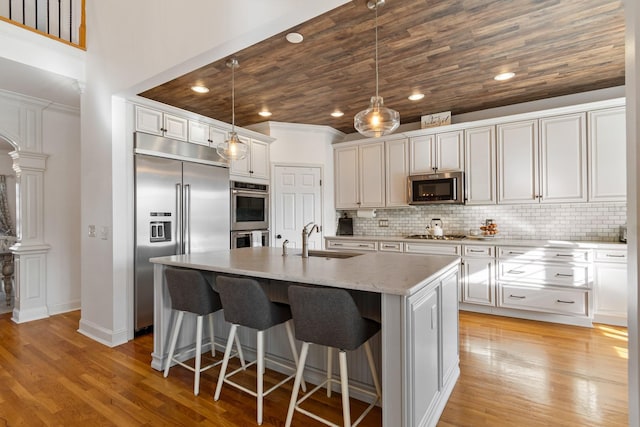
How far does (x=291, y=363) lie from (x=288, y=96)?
2963 mm

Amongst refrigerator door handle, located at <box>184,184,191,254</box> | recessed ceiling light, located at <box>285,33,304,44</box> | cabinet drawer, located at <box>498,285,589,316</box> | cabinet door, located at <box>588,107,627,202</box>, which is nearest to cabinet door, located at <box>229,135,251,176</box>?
refrigerator door handle, located at <box>184,184,191,254</box>

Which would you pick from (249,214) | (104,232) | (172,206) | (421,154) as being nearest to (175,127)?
(172,206)

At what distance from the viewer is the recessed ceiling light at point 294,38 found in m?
2.59

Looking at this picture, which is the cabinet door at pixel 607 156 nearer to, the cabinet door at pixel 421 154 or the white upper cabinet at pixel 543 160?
the white upper cabinet at pixel 543 160

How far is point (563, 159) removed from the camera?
12.4 ft

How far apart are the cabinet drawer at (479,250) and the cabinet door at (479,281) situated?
6cm

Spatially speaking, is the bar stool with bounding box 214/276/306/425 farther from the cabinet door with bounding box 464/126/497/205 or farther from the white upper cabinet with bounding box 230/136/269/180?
the cabinet door with bounding box 464/126/497/205

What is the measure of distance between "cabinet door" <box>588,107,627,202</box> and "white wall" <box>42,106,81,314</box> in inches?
246

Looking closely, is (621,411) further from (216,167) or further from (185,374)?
(216,167)

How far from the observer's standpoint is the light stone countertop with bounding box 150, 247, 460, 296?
5.35 ft

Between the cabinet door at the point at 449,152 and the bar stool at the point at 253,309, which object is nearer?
the bar stool at the point at 253,309

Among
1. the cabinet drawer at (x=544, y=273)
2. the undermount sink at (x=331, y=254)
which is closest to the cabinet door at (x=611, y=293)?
the cabinet drawer at (x=544, y=273)

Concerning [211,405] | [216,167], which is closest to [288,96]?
[216,167]

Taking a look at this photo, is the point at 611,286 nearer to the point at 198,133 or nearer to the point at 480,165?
the point at 480,165
